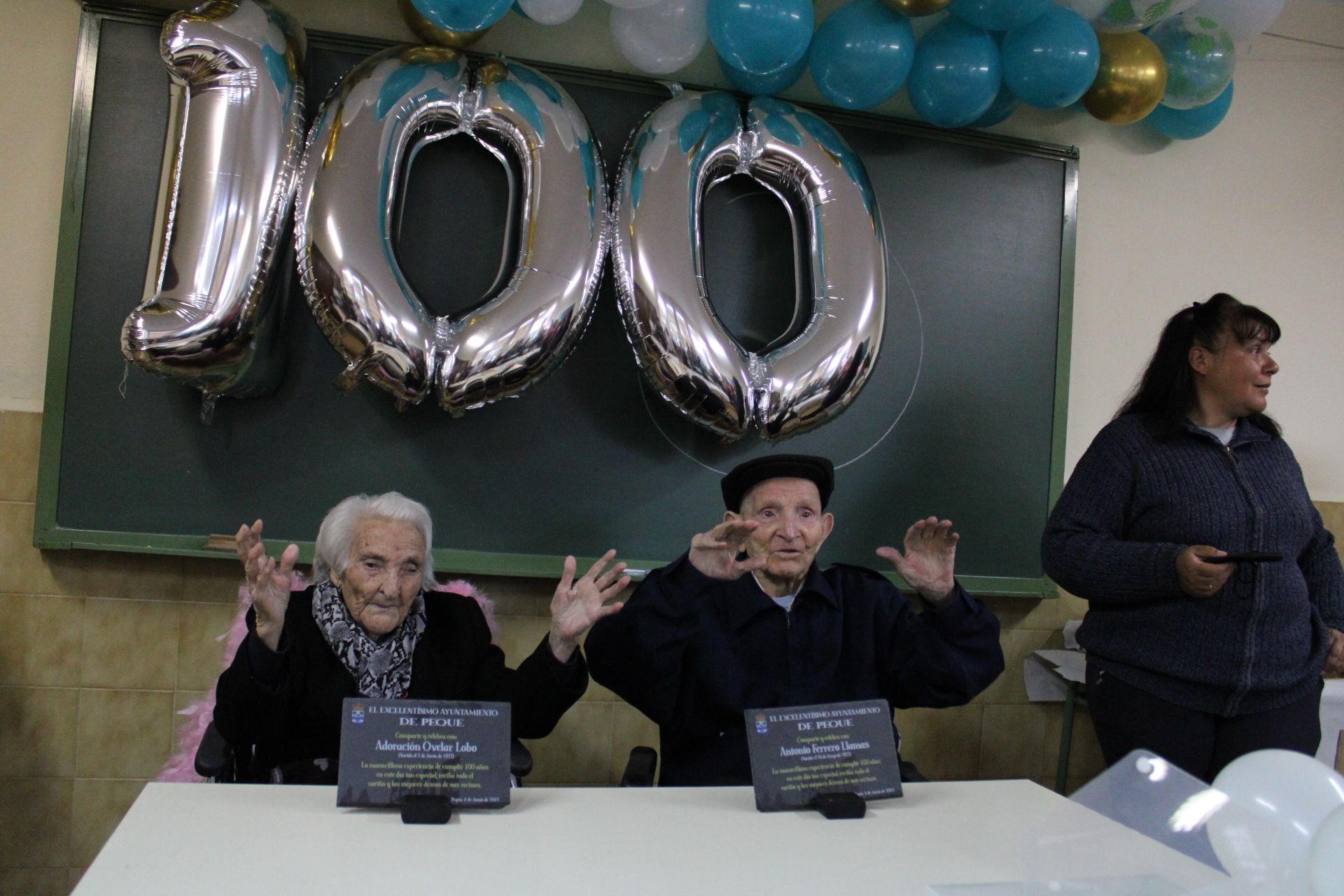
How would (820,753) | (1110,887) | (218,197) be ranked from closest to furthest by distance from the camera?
(1110,887)
(820,753)
(218,197)

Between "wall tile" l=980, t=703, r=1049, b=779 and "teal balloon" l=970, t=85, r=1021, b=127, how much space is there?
1.63 m

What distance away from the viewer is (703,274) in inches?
96.0

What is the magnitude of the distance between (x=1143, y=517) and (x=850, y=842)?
1.26 m

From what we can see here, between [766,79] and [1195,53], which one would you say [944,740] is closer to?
[766,79]

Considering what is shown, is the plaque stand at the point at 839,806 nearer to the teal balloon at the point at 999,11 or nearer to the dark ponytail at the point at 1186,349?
the dark ponytail at the point at 1186,349

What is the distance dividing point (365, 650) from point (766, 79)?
5.42ft

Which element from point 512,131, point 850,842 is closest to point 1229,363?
point 850,842

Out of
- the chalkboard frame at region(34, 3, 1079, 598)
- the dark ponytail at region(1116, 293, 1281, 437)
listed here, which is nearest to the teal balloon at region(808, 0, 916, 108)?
the chalkboard frame at region(34, 3, 1079, 598)

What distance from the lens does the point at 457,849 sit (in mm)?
1231

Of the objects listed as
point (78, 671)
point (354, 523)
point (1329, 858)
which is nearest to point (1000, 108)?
point (354, 523)

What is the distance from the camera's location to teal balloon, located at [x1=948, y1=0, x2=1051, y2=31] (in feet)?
8.07

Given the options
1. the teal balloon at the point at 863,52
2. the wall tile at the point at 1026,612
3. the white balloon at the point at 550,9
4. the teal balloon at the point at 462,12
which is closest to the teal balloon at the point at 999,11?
the teal balloon at the point at 863,52

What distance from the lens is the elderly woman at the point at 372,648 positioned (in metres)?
1.71

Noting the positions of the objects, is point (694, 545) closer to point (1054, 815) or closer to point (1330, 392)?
point (1054, 815)
